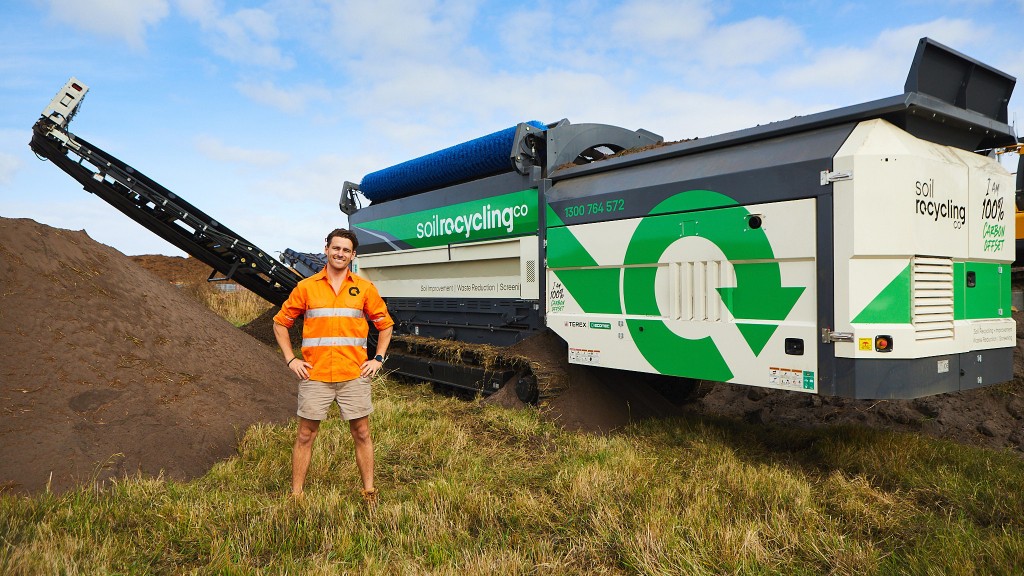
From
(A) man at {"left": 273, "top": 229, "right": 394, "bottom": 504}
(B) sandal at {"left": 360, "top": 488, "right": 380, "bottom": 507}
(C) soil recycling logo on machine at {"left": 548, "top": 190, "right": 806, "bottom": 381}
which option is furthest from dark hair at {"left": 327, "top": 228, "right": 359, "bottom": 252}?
(C) soil recycling logo on machine at {"left": 548, "top": 190, "right": 806, "bottom": 381}

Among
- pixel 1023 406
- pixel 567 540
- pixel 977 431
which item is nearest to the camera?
pixel 567 540

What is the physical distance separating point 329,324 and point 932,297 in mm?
3569

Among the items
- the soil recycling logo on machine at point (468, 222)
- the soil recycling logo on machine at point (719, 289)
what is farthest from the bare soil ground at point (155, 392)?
the soil recycling logo on machine at point (468, 222)

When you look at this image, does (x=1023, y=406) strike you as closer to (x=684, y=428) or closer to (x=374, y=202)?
(x=684, y=428)

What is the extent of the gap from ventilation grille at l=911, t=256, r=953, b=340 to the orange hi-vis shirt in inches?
128

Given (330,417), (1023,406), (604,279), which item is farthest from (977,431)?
(330,417)

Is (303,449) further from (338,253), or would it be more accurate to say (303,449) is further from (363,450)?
(338,253)

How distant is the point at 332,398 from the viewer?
3.70 m

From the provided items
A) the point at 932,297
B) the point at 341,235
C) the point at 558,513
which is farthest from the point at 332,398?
the point at 932,297

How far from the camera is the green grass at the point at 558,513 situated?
286 centimetres

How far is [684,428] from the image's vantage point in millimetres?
5180

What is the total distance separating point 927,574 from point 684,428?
2489mm

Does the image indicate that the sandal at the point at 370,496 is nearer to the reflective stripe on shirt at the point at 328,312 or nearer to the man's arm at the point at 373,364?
the man's arm at the point at 373,364

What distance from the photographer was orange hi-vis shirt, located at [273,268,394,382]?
12.0 ft
